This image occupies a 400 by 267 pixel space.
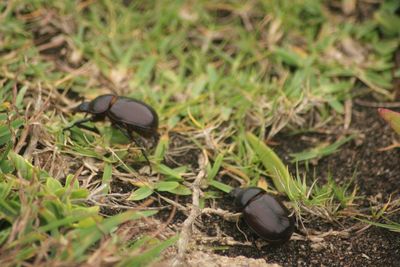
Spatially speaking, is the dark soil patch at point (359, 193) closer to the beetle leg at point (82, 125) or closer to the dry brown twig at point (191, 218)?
the dry brown twig at point (191, 218)

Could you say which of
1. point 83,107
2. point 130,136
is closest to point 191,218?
point 130,136

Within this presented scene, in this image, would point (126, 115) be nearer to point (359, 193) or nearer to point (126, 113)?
point (126, 113)

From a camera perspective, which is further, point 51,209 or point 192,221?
point 192,221

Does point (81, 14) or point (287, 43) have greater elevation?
point (81, 14)

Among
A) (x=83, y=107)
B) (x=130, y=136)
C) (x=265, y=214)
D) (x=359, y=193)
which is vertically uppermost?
(x=83, y=107)

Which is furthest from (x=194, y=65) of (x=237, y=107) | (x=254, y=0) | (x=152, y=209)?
(x=152, y=209)

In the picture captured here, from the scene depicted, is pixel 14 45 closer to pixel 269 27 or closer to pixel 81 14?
pixel 81 14

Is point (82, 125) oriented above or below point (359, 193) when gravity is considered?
above
